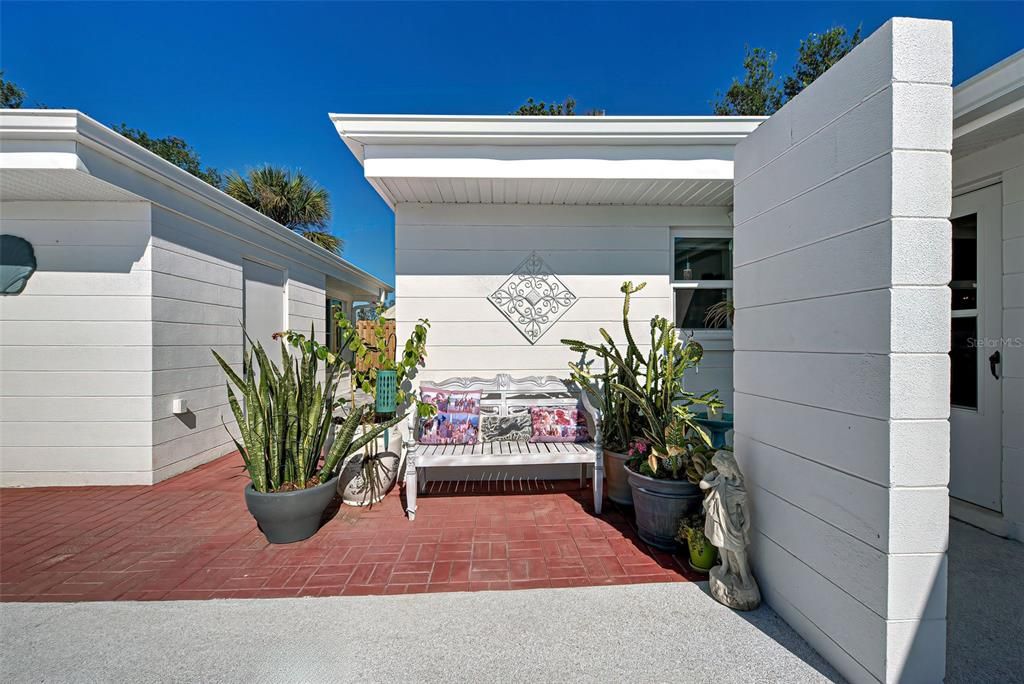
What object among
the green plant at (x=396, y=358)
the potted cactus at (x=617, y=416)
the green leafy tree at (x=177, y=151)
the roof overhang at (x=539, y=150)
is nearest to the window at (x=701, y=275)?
the roof overhang at (x=539, y=150)

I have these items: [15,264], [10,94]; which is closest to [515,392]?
[15,264]

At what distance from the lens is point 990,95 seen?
240cm

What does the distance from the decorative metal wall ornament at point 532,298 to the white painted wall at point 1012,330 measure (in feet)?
9.83

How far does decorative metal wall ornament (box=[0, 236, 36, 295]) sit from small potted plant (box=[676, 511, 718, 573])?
580 centimetres

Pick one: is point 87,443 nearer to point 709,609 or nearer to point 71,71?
point 709,609

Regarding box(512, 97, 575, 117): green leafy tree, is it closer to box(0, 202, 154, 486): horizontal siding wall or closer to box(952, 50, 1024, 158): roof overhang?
box(0, 202, 154, 486): horizontal siding wall

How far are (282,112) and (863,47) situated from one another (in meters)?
12.2

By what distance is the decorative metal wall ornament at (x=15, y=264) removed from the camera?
380 centimetres

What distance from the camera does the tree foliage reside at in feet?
36.3

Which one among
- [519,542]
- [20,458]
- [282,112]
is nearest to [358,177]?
[519,542]

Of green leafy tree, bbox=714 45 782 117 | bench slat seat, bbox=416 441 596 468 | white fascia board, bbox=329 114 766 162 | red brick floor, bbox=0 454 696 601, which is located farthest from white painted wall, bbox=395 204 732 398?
green leafy tree, bbox=714 45 782 117

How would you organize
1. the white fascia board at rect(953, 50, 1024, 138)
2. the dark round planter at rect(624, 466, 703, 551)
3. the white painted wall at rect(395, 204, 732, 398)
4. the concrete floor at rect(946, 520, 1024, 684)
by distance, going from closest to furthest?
the concrete floor at rect(946, 520, 1024, 684)
the white fascia board at rect(953, 50, 1024, 138)
the dark round planter at rect(624, 466, 703, 551)
the white painted wall at rect(395, 204, 732, 398)

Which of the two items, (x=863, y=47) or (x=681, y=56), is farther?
(x=681, y=56)

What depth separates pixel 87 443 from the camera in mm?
3865
